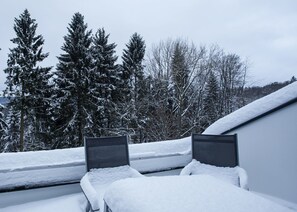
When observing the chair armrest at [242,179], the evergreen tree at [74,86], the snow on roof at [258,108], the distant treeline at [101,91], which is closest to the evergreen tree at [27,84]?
the distant treeline at [101,91]

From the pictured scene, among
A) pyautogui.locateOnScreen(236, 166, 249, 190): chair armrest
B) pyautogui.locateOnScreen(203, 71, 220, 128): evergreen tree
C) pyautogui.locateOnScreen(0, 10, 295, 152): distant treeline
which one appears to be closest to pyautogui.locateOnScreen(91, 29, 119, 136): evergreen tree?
pyautogui.locateOnScreen(0, 10, 295, 152): distant treeline

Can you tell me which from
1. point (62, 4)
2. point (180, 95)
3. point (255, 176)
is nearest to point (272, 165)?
point (255, 176)

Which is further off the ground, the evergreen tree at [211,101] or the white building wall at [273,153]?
the evergreen tree at [211,101]

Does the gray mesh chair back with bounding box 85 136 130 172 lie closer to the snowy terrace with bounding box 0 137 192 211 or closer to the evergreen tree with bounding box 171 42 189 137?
the snowy terrace with bounding box 0 137 192 211

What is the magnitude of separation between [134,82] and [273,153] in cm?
1333

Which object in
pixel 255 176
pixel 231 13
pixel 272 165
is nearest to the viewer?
pixel 272 165

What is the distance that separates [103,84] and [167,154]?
458 inches

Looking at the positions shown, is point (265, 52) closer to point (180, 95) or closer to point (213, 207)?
point (180, 95)

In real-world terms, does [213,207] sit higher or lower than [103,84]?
lower

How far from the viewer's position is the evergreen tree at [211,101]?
15.7m

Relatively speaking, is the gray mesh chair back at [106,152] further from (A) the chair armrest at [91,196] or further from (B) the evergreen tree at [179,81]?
(B) the evergreen tree at [179,81]

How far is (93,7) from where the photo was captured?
1478 centimetres

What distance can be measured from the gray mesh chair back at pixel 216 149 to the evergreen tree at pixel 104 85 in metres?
11.1

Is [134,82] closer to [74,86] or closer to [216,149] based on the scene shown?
[74,86]
